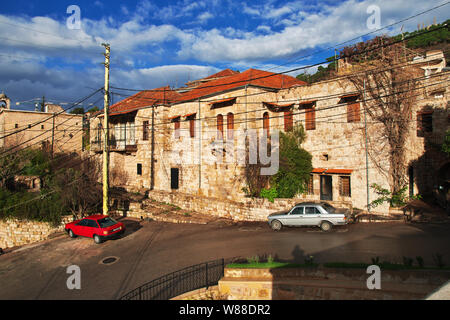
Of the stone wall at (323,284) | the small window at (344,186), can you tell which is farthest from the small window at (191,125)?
the stone wall at (323,284)

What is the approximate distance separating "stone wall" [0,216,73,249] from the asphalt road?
9.87ft

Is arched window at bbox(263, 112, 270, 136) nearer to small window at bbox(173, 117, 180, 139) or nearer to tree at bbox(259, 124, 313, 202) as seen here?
tree at bbox(259, 124, 313, 202)

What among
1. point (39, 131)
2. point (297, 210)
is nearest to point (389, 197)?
point (297, 210)

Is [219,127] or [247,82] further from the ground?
[247,82]

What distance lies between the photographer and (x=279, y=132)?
71.0 ft

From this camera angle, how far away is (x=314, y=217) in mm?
14812

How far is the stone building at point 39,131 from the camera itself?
1368 inches

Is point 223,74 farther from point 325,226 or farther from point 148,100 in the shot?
point 325,226

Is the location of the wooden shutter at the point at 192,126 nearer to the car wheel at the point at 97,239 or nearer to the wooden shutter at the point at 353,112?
the car wheel at the point at 97,239

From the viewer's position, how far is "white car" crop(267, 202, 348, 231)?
14516mm

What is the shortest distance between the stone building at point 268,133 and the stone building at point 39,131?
Answer: 12.1m

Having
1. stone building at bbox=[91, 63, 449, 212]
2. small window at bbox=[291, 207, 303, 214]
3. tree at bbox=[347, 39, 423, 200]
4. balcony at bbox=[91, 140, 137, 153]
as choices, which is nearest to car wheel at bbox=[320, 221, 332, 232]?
small window at bbox=[291, 207, 303, 214]

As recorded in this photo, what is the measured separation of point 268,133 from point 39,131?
31.8 m
